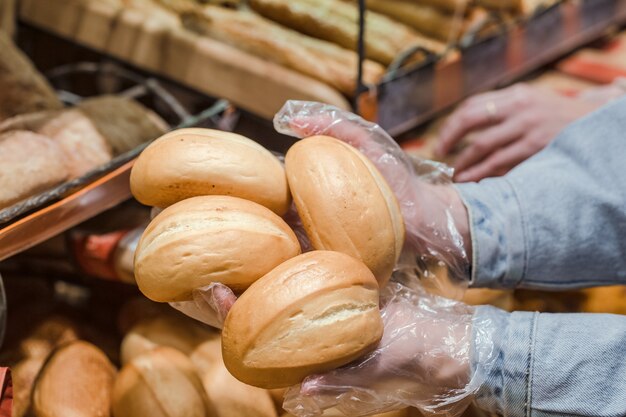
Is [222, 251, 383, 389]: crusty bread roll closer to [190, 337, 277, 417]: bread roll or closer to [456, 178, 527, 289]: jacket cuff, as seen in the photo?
[190, 337, 277, 417]: bread roll

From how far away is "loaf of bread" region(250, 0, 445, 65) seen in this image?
5.34 ft

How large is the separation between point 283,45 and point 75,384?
3.10 feet

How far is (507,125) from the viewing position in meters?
1.38

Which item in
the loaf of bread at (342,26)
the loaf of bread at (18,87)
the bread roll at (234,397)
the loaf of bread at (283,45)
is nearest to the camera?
the bread roll at (234,397)

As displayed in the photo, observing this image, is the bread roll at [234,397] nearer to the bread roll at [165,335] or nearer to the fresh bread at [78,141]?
the bread roll at [165,335]

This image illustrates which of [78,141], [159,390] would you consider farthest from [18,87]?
[159,390]

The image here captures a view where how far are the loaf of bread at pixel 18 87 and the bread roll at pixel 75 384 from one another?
1.57 feet

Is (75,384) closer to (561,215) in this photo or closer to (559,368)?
(559,368)

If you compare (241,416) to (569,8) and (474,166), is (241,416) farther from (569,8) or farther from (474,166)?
(569,8)

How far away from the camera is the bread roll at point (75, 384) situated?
868mm

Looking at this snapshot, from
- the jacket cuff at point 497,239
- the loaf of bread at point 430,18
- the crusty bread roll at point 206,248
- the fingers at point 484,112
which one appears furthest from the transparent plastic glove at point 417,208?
the loaf of bread at point 430,18

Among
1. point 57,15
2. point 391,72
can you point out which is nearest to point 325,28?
point 391,72

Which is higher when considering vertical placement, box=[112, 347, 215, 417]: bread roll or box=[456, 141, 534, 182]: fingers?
box=[456, 141, 534, 182]: fingers

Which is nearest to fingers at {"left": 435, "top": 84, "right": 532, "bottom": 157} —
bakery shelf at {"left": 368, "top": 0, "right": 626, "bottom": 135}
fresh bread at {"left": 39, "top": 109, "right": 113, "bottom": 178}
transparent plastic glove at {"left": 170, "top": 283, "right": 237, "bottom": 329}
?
bakery shelf at {"left": 368, "top": 0, "right": 626, "bottom": 135}
